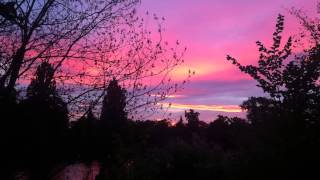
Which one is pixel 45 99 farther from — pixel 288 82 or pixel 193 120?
pixel 193 120

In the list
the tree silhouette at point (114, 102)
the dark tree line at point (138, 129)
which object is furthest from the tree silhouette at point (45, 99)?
the tree silhouette at point (114, 102)

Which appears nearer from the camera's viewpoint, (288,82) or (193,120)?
(288,82)

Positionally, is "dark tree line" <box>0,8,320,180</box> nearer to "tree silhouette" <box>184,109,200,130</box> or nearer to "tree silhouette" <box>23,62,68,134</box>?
"tree silhouette" <box>23,62,68,134</box>

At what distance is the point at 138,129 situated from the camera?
40.7 ft

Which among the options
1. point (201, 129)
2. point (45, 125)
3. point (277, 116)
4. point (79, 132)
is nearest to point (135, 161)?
point (79, 132)

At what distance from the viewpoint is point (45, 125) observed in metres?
10.7

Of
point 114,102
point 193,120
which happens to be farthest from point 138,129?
point 193,120

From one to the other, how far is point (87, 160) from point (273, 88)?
257 inches

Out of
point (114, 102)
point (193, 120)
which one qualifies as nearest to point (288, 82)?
point (114, 102)

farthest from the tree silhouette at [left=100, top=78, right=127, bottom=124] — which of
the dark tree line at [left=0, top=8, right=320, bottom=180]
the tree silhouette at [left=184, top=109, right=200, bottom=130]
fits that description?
the tree silhouette at [left=184, top=109, right=200, bottom=130]

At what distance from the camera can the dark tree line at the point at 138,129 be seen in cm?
838

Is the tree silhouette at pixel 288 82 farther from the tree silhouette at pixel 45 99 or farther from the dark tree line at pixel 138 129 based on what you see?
the tree silhouette at pixel 45 99

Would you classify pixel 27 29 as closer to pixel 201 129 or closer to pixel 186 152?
pixel 186 152

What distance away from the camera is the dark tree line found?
8.38 m
